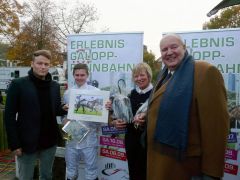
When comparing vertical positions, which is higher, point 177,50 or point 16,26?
point 16,26

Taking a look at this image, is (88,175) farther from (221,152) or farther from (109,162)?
(221,152)

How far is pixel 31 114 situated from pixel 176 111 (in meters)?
1.80

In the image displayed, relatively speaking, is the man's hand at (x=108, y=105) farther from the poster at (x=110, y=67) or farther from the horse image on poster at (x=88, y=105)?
the poster at (x=110, y=67)

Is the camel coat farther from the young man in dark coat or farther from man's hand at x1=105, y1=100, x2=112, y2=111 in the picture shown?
the young man in dark coat

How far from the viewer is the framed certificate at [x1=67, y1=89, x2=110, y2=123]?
388cm

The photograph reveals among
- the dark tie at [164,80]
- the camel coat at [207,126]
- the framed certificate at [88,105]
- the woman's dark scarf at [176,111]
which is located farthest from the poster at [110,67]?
the camel coat at [207,126]

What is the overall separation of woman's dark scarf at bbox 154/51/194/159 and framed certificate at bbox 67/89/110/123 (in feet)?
4.89

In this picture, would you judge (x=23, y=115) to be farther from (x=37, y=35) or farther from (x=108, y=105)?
(x=37, y=35)

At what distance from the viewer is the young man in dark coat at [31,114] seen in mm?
3402

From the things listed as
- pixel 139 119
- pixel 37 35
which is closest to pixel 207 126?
pixel 139 119

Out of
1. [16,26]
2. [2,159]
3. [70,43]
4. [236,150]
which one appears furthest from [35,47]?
[236,150]

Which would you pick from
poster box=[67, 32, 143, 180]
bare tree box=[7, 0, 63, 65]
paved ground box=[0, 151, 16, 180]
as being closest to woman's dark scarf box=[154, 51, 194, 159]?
poster box=[67, 32, 143, 180]

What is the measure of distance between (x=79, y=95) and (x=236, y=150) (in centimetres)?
210

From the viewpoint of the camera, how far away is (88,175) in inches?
161
